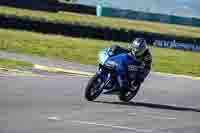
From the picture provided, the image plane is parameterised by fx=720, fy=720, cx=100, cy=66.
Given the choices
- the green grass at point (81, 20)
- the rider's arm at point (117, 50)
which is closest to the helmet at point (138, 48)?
the rider's arm at point (117, 50)

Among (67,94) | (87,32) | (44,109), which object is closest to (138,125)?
(44,109)

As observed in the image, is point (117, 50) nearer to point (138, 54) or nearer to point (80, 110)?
point (138, 54)

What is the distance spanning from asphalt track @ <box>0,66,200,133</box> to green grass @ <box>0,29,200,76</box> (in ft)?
34.7

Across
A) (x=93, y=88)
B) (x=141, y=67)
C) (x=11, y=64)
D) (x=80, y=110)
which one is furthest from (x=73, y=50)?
(x=80, y=110)

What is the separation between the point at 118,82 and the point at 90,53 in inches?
704

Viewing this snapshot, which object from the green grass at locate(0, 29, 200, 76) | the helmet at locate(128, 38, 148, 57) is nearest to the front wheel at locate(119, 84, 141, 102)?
the helmet at locate(128, 38, 148, 57)

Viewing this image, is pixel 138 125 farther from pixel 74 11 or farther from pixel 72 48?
pixel 74 11

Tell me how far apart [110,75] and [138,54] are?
0.90 metres

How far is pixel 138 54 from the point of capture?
16172mm

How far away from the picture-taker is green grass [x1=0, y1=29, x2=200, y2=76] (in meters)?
31.1

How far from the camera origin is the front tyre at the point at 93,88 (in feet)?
49.8

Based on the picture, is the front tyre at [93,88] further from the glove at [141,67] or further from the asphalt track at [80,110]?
the glove at [141,67]

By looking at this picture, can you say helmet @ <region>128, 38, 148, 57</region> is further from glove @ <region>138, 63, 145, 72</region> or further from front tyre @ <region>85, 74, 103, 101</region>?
front tyre @ <region>85, 74, 103, 101</region>

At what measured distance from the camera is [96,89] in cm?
1530
